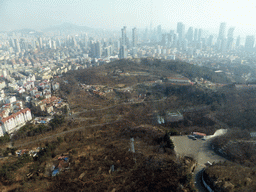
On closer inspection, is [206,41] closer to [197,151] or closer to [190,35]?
[190,35]

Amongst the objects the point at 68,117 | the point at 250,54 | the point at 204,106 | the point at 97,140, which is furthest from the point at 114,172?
the point at 250,54

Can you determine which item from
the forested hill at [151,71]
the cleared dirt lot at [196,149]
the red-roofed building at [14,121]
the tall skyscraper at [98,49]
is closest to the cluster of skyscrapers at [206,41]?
the tall skyscraper at [98,49]

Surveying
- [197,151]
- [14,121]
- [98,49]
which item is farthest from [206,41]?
[14,121]

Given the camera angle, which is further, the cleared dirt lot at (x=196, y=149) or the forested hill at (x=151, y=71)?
the forested hill at (x=151, y=71)

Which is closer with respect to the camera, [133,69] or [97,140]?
[97,140]

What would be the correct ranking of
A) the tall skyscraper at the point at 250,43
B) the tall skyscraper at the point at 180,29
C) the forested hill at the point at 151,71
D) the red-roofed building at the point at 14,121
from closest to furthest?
the red-roofed building at the point at 14,121, the forested hill at the point at 151,71, the tall skyscraper at the point at 250,43, the tall skyscraper at the point at 180,29

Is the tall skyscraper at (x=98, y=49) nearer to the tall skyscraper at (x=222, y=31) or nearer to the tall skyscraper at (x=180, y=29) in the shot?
the tall skyscraper at (x=180, y=29)

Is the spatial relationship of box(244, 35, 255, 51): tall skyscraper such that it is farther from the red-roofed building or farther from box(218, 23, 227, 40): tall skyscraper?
the red-roofed building

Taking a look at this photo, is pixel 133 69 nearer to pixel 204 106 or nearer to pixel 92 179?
pixel 204 106
